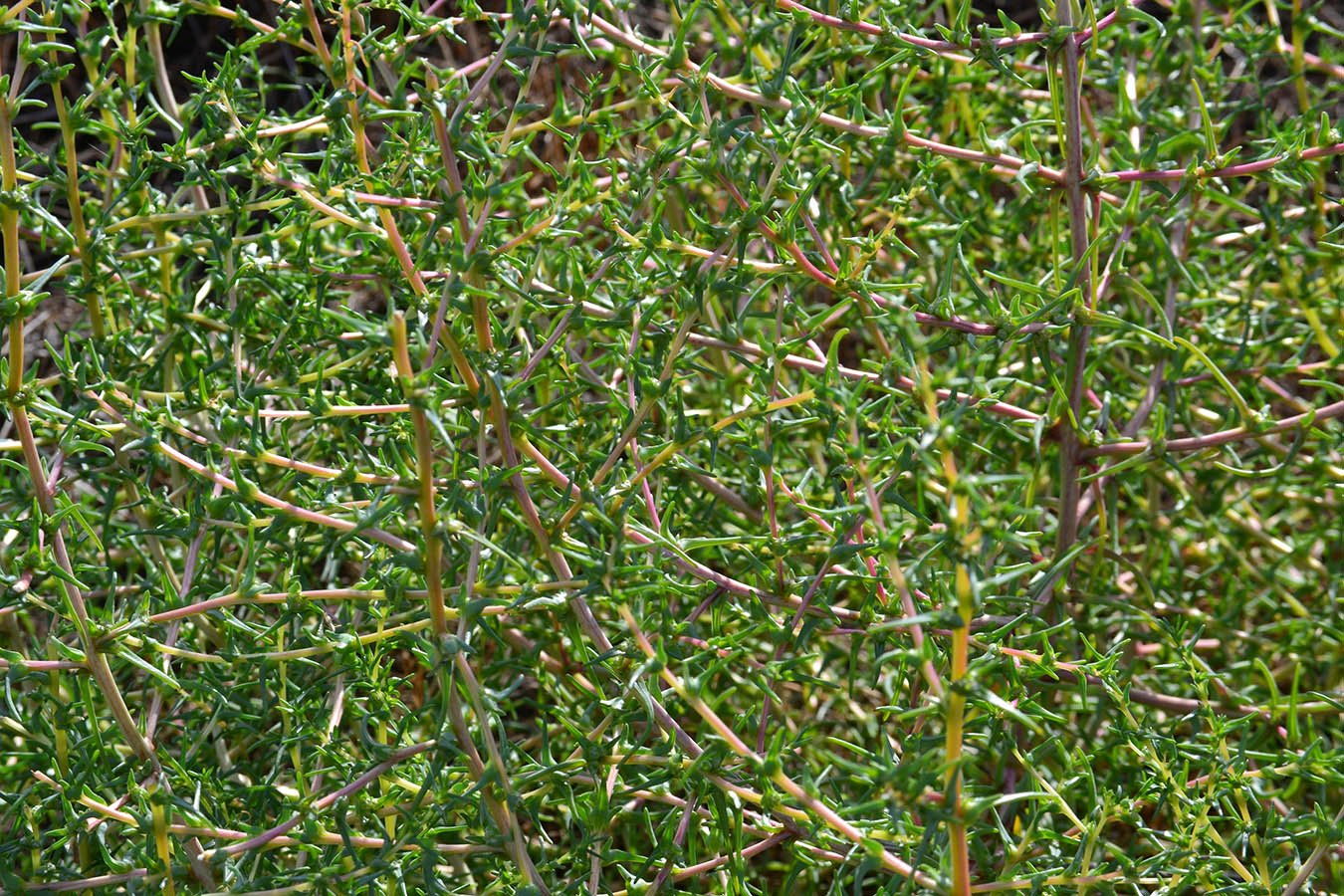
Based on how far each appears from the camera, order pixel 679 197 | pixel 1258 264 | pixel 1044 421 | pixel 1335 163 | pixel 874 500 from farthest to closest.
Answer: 1. pixel 1335 163
2. pixel 679 197
3. pixel 1258 264
4. pixel 1044 421
5. pixel 874 500

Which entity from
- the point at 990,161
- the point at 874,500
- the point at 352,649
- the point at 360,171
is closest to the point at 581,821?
the point at 352,649

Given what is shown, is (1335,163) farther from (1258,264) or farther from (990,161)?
(990,161)

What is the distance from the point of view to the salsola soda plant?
2.20 feet

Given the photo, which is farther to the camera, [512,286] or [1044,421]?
[1044,421]

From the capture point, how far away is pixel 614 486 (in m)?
0.71

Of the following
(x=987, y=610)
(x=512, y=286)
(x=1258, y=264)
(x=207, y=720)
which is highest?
(x=512, y=286)

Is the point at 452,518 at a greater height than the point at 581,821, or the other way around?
the point at 452,518

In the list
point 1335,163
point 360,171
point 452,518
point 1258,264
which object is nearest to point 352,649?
point 452,518

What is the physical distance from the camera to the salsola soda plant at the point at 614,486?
67cm

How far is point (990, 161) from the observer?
84cm

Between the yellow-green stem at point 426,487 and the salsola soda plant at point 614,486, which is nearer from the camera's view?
the yellow-green stem at point 426,487

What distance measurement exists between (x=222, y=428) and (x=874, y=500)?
1.15ft

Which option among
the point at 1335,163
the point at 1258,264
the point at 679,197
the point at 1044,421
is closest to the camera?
the point at 1044,421

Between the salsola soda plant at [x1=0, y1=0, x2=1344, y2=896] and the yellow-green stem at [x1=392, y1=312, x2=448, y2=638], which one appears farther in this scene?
the salsola soda plant at [x1=0, y1=0, x2=1344, y2=896]
